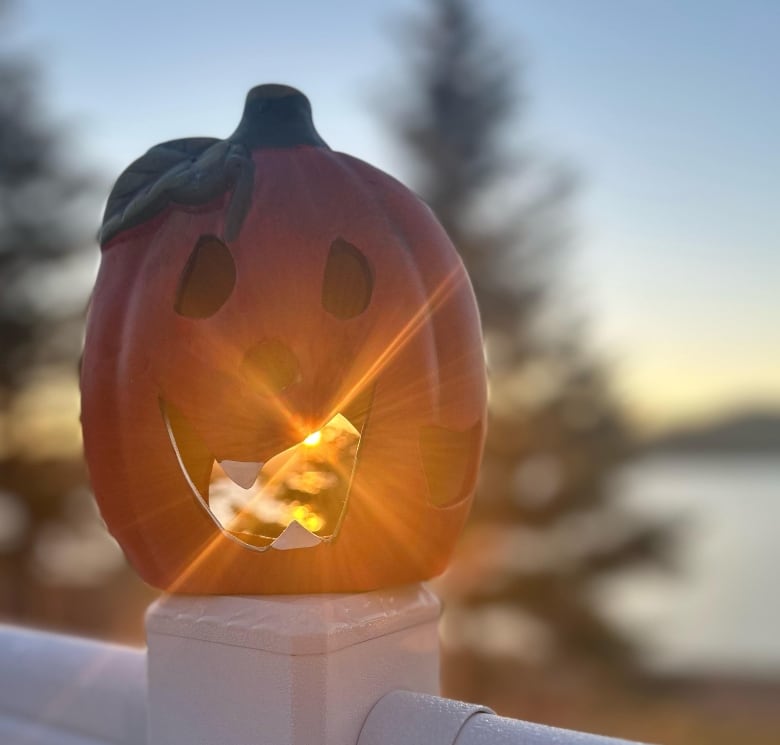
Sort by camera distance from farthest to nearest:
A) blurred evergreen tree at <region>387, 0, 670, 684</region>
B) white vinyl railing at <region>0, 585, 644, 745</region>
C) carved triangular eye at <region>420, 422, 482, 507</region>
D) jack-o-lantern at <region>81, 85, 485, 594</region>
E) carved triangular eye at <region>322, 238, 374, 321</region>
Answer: blurred evergreen tree at <region>387, 0, 670, 684</region> < carved triangular eye at <region>420, 422, 482, 507</region> < carved triangular eye at <region>322, 238, 374, 321</region> < jack-o-lantern at <region>81, 85, 485, 594</region> < white vinyl railing at <region>0, 585, 644, 745</region>

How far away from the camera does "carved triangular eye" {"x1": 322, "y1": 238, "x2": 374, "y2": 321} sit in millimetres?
1788

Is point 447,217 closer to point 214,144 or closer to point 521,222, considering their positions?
point 521,222

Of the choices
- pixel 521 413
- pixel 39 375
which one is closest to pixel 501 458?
pixel 521 413

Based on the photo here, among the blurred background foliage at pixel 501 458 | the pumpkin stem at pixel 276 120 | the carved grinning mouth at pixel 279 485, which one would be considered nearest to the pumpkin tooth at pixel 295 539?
the carved grinning mouth at pixel 279 485

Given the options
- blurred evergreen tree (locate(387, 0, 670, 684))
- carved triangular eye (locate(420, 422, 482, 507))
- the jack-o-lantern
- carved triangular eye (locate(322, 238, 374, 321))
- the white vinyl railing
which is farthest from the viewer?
blurred evergreen tree (locate(387, 0, 670, 684))

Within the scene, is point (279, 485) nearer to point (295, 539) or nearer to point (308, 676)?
point (295, 539)

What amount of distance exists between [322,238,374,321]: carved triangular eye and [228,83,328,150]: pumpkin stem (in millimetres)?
269

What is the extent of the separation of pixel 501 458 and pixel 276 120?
875 centimetres

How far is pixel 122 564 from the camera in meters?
12.6

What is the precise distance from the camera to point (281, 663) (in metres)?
1.55

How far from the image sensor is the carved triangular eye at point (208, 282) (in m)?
1.76

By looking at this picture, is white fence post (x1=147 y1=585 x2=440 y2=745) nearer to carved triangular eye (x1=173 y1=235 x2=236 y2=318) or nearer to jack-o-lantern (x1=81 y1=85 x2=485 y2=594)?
jack-o-lantern (x1=81 y1=85 x2=485 y2=594)

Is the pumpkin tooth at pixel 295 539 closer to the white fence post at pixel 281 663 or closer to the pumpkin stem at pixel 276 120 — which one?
the white fence post at pixel 281 663

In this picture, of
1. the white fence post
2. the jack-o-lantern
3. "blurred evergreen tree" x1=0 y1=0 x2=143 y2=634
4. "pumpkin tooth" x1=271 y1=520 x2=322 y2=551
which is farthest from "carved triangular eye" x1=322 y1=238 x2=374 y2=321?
"blurred evergreen tree" x1=0 y1=0 x2=143 y2=634
